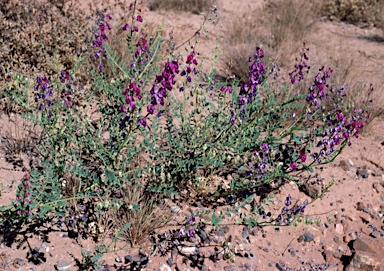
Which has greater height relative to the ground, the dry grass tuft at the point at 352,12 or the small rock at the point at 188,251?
the dry grass tuft at the point at 352,12

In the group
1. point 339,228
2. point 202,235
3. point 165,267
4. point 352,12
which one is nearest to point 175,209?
point 202,235

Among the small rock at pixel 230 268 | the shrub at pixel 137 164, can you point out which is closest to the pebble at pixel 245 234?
the shrub at pixel 137 164

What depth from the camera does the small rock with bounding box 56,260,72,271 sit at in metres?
2.89

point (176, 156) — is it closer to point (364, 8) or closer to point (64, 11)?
point (64, 11)

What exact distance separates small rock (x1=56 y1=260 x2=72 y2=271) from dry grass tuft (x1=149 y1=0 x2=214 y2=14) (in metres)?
5.63

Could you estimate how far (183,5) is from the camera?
26.6 ft

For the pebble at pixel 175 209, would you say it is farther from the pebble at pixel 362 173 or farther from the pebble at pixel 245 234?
the pebble at pixel 362 173

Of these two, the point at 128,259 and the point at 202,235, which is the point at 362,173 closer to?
the point at 202,235

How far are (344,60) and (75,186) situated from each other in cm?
391

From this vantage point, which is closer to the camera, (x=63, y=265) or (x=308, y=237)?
(x=63, y=265)

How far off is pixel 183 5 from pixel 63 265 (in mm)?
6054

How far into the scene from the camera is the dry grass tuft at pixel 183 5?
7.84 metres

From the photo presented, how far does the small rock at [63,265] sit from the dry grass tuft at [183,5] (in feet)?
18.5

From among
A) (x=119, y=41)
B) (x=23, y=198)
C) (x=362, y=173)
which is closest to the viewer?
(x=23, y=198)
